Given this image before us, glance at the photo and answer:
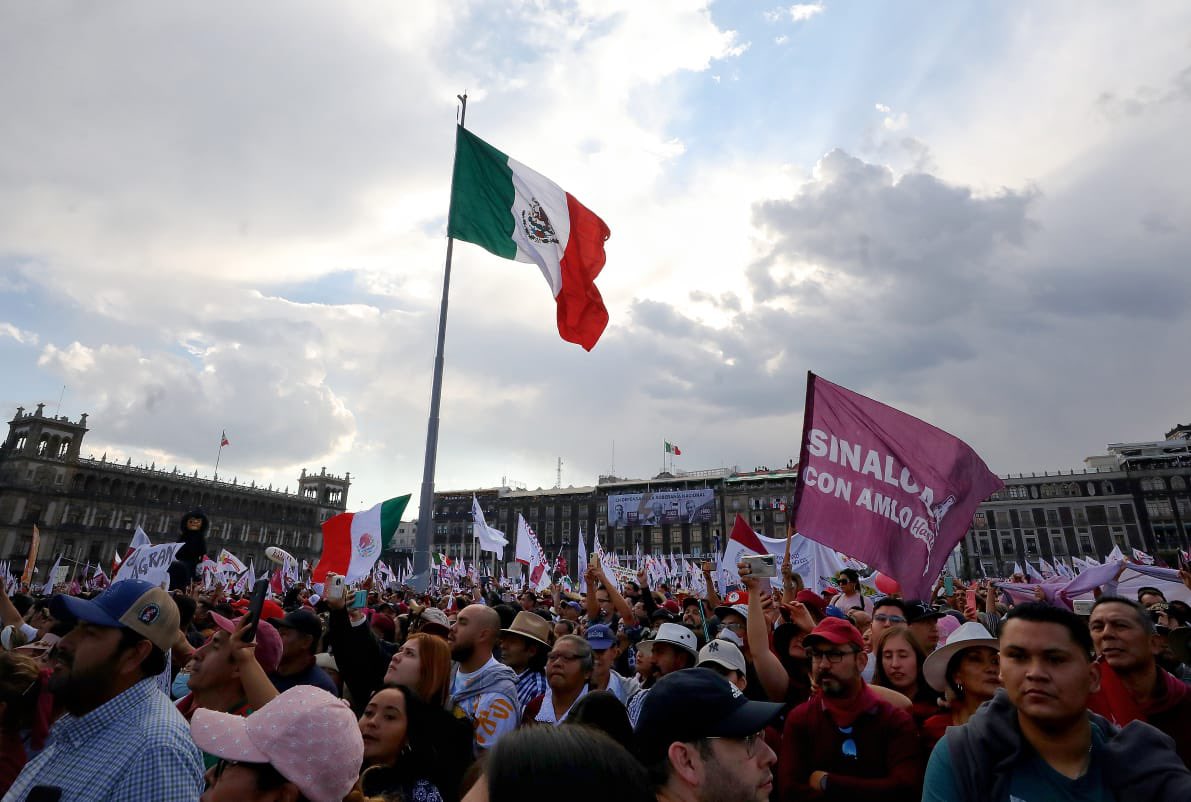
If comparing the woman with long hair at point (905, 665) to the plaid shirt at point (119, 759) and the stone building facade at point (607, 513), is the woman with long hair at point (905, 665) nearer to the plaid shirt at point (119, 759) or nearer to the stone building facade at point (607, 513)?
the plaid shirt at point (119, 759)

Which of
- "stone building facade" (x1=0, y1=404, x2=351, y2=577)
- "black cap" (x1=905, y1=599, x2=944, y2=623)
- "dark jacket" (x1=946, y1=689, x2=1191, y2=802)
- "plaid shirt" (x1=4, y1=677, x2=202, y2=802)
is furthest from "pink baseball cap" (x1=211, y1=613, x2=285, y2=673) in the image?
"stone building facade" (x1=0, y1=404, x2=351, y2=577)

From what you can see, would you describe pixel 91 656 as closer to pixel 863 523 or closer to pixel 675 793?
pixel 675 793

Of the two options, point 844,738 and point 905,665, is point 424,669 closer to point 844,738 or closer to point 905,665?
point 844,738

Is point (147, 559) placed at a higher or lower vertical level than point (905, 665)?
higher

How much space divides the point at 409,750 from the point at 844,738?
7.23ft

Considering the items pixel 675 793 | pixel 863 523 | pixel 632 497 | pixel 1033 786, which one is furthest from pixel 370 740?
pixel 632 497

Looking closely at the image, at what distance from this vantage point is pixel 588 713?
297 centimetres

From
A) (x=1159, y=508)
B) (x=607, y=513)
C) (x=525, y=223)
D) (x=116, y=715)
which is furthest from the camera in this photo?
(x=607, y=513)

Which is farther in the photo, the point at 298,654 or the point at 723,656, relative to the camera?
the point at 298,654

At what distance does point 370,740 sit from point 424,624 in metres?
2.09

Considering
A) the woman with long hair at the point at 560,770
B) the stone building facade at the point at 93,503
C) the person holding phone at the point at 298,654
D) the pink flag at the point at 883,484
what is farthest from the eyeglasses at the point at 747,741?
the stone building facade at the point at 93,503

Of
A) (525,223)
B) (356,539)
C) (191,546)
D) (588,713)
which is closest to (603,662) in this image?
(588,713)

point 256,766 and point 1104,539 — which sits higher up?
point 1104,539

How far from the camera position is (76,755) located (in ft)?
7.73
